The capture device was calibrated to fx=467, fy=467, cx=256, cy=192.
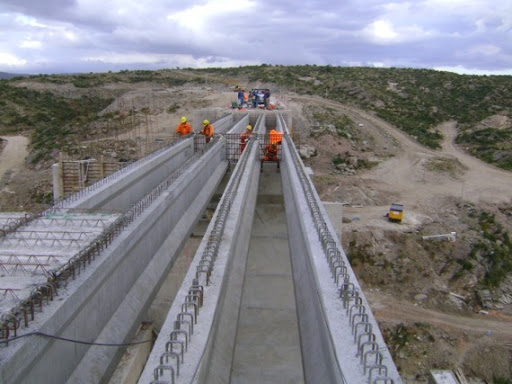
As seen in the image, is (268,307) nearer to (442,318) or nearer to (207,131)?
(442,318)

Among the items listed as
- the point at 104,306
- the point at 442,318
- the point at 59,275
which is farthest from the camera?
the point at 442,318

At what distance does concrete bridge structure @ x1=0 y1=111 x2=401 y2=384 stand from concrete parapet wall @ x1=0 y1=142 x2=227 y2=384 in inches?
0.8

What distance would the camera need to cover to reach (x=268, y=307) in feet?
46.5

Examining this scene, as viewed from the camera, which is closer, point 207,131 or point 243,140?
point 207,131

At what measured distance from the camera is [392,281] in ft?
65.3

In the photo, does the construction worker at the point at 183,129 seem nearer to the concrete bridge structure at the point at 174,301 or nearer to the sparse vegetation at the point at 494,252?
the concrete bridge structure at the point at 174,301

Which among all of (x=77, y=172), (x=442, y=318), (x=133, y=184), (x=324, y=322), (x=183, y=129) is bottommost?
(x=442, y=318)

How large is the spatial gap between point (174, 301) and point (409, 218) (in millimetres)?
20499

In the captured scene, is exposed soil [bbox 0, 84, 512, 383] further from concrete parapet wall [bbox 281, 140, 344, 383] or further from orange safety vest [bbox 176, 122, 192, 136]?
concrete parapet wall [bbox 281, 140, 344, 383]

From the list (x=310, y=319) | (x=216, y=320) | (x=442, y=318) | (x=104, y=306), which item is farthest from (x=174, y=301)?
(x=442, y=318)

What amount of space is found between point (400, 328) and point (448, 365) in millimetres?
1935

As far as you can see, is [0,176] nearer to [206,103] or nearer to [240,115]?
[240,115]

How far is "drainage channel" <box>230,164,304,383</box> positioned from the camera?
11688mm

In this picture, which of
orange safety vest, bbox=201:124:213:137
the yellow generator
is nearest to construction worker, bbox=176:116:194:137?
orange safety vest, bbox=201:124:213:137
